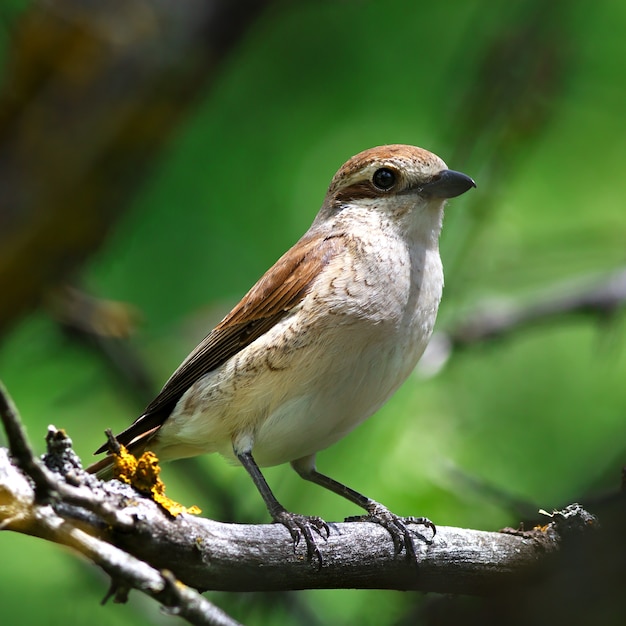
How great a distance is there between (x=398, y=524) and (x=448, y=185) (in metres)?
1.53

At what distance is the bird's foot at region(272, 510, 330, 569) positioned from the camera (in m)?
2.94

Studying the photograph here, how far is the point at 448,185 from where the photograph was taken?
4059mm

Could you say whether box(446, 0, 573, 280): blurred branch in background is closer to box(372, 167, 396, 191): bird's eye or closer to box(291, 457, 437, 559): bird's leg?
box(372, 167, 396, 191): bird's eye

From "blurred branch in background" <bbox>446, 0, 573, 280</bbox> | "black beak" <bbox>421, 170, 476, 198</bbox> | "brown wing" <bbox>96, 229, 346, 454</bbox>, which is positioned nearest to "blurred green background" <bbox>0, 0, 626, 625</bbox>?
"blurred branch in background" <bbox>446, 0, 573, 280</bbox>

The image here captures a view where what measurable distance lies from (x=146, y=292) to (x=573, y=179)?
2.93 meters

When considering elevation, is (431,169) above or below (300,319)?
above

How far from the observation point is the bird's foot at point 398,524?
3127 mm

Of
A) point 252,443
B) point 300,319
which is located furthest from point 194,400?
point 300,319

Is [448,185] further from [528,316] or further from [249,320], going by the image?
[528,316]

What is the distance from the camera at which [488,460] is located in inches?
191

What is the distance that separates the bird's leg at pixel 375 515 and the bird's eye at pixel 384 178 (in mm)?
1340

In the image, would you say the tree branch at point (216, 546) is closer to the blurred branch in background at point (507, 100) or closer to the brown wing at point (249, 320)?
the brown wing at point (249, 320)

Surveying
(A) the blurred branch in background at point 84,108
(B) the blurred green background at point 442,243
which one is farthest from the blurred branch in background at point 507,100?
(A) the blurred branch in background at point 84,108

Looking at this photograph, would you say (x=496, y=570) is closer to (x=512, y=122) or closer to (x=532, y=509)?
(x=532, y=509)
